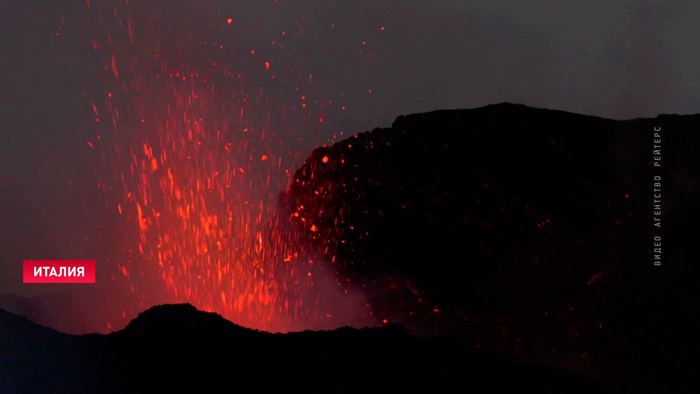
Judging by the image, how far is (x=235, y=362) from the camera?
5.00m

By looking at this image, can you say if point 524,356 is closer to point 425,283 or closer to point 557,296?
point 557,296

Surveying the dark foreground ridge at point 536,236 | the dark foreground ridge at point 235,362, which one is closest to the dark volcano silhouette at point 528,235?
the dark foreground ridge at point 536,236

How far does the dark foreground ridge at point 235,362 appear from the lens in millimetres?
4820

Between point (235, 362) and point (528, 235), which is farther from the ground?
point (528, 235)

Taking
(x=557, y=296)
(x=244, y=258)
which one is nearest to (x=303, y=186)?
(x=244, y=258)

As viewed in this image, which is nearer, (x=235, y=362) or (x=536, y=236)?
(x=235, y=362)

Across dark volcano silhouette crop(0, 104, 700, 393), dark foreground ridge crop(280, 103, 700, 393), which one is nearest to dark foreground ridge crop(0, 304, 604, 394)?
dark volcano silhouette crop(0, 104, 700, 393)

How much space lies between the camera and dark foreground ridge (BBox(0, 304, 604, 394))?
4.82m

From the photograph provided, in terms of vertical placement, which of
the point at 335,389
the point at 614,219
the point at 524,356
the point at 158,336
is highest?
the point at 614,219

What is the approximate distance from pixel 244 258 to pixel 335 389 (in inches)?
233

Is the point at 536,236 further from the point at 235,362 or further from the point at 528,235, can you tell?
the point at 235,362

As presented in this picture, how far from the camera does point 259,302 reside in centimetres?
985

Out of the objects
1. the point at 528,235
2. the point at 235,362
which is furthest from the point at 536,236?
the point at 235,362

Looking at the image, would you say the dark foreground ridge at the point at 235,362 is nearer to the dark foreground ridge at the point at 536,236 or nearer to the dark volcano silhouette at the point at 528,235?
the dark volcano silhouette at the point at 528,235
